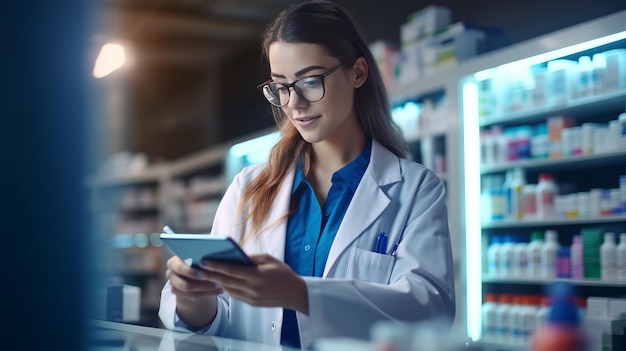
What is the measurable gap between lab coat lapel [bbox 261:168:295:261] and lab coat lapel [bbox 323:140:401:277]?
0.14m

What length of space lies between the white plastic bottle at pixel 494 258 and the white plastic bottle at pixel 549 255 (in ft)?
0.96

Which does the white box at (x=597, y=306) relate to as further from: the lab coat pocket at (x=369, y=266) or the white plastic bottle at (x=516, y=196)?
the lab coat pocket at (x=369, y=266)

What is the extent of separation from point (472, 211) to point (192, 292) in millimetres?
2768

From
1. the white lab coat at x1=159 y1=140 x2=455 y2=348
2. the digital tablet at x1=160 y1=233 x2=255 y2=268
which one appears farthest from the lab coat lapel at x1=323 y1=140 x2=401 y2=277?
the digital tablet at x1=160 y1=233 x2=255 y2=268

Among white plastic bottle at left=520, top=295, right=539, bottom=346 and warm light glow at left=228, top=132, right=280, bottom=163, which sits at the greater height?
warm light glow at left=228, top=132, right=280, bottom=163

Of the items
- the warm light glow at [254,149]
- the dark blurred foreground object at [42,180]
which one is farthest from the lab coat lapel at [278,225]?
the warm light glow at [254,149]

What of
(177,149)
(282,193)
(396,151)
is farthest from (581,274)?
(177,149)

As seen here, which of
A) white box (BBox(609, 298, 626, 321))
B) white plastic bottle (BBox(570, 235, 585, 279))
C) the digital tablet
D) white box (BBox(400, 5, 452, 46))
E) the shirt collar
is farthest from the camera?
white box (BBox(400, 5, 452, 46))

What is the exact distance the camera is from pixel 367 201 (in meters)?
1.78

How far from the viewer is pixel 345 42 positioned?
1827mm

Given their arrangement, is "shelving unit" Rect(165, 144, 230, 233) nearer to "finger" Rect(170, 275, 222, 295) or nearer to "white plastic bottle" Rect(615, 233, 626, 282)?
"white plastic bottle" Rect(615, 233, 626, 282)

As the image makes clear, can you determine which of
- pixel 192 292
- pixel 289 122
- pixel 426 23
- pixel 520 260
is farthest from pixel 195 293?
pixel 426 23

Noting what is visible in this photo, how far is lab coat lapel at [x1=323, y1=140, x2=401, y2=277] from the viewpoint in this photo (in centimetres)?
172

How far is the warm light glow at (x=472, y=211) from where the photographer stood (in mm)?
3951
